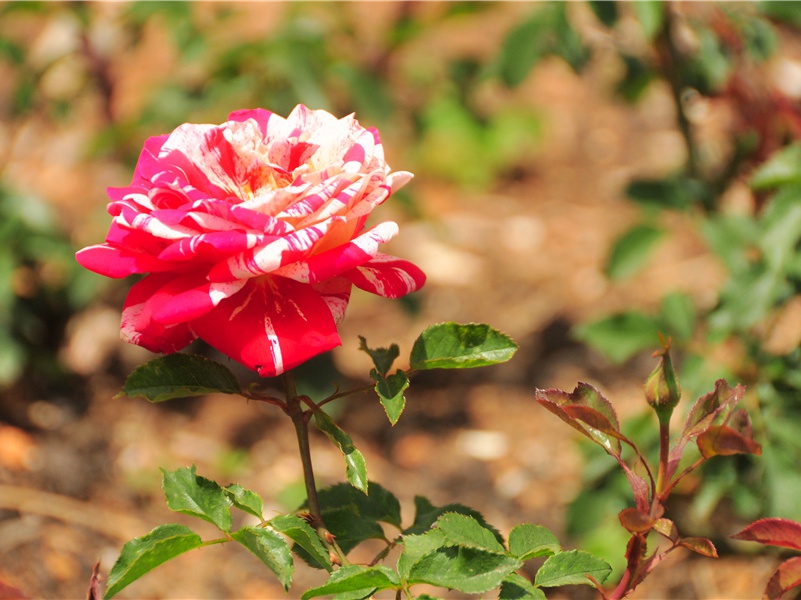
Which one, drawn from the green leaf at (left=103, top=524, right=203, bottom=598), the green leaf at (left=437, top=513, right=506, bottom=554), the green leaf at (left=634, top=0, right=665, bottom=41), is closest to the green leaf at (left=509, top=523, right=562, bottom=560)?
the green leaf at (left=437, top=513, right=506, bottom=554)

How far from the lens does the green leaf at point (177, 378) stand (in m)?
0.67

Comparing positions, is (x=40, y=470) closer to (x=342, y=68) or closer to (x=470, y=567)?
(x=342, y=68)

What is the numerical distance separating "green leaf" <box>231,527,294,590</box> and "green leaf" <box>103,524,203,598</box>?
0.12ft

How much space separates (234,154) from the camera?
2.17 ft

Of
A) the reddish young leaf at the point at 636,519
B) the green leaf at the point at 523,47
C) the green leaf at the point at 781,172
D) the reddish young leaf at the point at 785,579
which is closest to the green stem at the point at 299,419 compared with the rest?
the reddish young leaf at the point at 636,519

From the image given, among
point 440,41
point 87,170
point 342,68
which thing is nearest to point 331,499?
point 342,68

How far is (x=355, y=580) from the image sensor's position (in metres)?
0.61

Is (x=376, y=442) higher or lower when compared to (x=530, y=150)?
lower

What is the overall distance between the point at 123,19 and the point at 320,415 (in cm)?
149

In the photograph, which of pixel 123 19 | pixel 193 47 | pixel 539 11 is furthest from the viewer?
pixel 123 19

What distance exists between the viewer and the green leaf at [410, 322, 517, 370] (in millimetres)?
680

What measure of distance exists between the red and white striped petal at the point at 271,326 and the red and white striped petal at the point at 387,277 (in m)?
0.03

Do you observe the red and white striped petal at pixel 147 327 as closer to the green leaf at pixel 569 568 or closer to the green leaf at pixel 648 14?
the green leaf at pixel 569 568

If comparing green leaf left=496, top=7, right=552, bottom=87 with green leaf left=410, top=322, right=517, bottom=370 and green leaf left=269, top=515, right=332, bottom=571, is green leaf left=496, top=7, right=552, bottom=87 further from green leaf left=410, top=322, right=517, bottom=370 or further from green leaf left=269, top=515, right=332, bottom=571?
green leaf left=269, top=515, right=332, bottom=571
